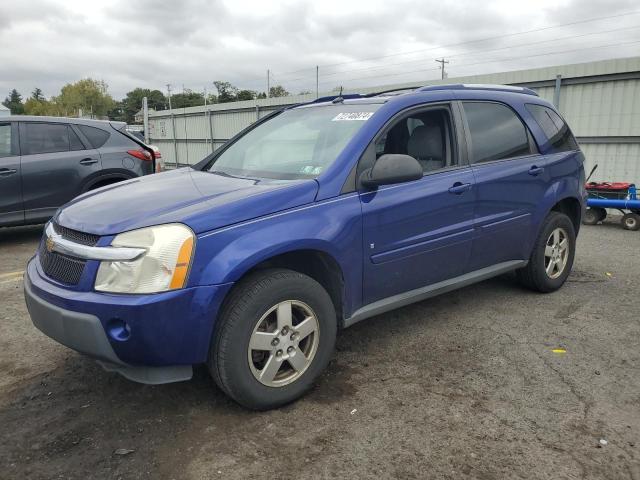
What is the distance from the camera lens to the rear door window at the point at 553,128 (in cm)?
465

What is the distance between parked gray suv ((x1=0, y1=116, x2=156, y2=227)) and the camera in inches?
267

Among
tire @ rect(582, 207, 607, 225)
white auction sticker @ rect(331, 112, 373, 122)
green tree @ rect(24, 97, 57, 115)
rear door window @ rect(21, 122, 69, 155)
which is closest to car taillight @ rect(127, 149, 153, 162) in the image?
rear door window @ rect(21, 122, 69, 155)

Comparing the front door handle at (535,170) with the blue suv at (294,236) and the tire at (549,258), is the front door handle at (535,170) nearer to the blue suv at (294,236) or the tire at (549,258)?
the blue suv at (294,236)

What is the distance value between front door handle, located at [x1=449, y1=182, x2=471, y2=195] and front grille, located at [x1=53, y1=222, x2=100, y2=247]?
7.55ft

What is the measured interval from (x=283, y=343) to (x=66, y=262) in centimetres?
120

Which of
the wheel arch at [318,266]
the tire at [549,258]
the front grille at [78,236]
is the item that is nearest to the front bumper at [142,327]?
the front grille at [78,236]

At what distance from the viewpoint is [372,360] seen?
352 cm

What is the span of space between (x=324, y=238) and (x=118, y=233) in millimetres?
1074

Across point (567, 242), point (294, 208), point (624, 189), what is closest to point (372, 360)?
point (294, 208)

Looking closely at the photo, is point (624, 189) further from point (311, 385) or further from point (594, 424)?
point (311, 385)

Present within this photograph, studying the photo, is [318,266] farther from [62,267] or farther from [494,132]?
[494,132]

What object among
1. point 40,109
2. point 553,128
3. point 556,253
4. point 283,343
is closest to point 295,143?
point 283,343

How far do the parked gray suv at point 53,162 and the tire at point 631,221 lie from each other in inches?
292

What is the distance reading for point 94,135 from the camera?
743 centimetres
